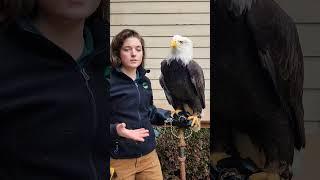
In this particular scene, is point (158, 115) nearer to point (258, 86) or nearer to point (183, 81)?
point (183, 81)

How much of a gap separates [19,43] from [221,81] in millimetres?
694

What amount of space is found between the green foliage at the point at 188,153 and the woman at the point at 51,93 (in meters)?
0.20

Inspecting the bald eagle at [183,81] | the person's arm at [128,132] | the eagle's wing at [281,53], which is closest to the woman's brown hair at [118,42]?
the bald eagle at [183,81]

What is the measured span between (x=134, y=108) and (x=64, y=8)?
414 mm

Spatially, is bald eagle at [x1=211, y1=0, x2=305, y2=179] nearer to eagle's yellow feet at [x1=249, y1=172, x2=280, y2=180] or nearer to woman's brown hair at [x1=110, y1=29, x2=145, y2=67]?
eagle's yellow feet at [x1=249, y1=172, x2=280, y2=180]

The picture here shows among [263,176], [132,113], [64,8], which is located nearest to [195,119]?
[132,113]

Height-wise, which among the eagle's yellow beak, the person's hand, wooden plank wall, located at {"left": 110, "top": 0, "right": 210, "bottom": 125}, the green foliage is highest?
wooden plank wall, located at {"left": 110, "top": 0, "right": 210, "bottom": 125}

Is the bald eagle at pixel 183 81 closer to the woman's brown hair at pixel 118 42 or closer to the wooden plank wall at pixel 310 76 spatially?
the woman's brown hair at pixel 118 42

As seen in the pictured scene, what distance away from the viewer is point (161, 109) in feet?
4.92

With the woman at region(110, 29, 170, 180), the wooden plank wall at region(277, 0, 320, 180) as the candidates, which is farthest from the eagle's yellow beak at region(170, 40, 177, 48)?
the wooden plank wall at region(277, 0, 320, 180)

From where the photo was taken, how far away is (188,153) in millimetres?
1483

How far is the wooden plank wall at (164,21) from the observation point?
1.46 m

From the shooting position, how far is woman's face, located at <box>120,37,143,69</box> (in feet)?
4.92

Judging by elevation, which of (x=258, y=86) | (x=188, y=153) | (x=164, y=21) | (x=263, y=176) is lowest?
(x=263, y=176)
